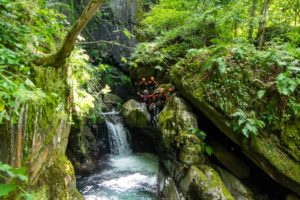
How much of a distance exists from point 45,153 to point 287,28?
27.0 ft

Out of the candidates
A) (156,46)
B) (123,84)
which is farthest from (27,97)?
(123,84)

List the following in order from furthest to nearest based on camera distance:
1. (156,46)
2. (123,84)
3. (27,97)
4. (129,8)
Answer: (129,8) → (123,84) → (156,46) → (27,97)

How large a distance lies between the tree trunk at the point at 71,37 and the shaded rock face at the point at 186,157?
3.61 metres

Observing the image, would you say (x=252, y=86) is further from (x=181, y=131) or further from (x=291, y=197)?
(x=291, y=197)

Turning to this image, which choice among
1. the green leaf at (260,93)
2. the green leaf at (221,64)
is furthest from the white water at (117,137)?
the green leaf at (260,93)

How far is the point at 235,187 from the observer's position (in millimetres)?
5832

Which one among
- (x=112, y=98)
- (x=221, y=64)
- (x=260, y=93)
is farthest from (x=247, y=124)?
(x=112, y=98)

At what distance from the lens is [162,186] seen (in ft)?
23.0

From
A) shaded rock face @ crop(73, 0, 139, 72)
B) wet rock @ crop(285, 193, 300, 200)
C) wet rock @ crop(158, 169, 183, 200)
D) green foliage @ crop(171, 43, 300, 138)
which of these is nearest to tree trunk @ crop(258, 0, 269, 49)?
green foliage @ crop(171, 43, 300, 138)

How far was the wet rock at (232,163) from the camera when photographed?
6148 mm

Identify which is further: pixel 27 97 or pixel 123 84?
pixel 123 84

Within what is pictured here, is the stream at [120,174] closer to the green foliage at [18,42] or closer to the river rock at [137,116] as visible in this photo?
the river rock at [137,116]

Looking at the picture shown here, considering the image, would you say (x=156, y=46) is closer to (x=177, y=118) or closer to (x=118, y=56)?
(x=177, y=118)

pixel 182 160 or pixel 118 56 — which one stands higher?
pixel 118 56
